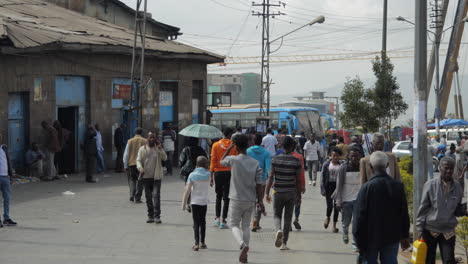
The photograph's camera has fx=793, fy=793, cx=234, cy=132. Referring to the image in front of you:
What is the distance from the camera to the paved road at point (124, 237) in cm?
1117

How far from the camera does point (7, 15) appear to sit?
83.9ft

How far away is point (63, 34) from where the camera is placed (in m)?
25.7

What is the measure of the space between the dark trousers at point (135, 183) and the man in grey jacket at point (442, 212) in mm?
9907

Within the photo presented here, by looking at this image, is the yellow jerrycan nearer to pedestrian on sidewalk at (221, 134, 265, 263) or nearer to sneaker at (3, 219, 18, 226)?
pedestrian on sidewalk at (221, 134, 265, 263)

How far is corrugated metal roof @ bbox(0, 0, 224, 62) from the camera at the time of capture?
22812 millimetres

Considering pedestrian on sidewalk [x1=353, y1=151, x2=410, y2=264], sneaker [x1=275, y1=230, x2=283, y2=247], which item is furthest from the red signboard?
A: pedestrian on sidewalk [x1=353, y1=151, x2=410, y2=264]

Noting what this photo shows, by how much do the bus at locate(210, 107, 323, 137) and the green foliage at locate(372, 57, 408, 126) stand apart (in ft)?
46.5

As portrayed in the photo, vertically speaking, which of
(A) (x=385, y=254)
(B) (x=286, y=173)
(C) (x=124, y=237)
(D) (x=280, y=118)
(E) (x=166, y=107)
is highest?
(E) (x=166, y=107)

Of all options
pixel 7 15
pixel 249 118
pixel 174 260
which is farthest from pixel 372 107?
pixel 174 260

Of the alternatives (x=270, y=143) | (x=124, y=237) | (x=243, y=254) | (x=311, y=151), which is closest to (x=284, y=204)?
(x=243, y=254)

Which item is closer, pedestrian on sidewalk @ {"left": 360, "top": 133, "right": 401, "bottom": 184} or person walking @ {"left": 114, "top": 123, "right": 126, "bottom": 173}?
pedestrian on sidewalk @ {"left": 360, "top": 133, "right": 401, "bottom": 184}

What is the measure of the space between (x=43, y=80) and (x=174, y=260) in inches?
604

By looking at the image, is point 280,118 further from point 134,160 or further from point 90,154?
point 134,160

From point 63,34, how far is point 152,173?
12516 millimetres
